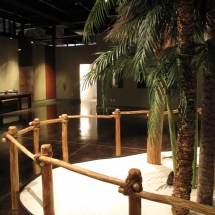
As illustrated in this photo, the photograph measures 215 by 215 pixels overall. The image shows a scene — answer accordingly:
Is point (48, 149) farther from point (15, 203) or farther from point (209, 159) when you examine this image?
point (209, 159)

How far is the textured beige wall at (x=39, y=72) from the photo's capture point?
43.0ft

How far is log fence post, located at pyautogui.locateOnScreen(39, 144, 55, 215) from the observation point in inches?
77.9

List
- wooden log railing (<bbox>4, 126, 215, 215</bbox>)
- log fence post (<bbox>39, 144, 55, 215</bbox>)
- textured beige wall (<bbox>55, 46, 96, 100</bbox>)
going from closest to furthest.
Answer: wooden log railing (<bbox>4, 126, 215, 215</bbox>)
log fence post (<bbox>39, 144, 55, 215</bbox>)
textured beige wall (<bbox>55, 46, 96, 100</bbox>)

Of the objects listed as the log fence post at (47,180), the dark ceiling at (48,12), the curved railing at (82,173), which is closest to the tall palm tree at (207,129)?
the curved railing at (82,173)

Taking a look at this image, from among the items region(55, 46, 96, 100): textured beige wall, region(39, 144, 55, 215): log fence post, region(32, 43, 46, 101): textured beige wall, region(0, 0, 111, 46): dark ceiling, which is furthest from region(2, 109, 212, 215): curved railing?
region(55, 46, 96, 100): textured beige wall

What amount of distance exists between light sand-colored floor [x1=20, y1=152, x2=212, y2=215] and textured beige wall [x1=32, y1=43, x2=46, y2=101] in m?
10.2

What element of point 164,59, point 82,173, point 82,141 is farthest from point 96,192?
point 82,141

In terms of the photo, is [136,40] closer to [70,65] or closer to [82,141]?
[82,141]

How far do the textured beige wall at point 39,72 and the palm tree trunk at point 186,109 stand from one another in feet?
38.9

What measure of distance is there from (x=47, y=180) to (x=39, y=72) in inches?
474

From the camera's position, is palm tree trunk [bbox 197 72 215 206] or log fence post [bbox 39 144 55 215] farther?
palm tree trunk [bbox 197 72 215 206]

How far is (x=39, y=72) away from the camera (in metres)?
13.4

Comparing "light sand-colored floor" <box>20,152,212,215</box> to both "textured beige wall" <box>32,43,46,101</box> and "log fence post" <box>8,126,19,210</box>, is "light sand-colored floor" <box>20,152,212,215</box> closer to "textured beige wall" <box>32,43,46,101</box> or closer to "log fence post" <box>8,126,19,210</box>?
"log fence post" <box>8,126,19,210</box>

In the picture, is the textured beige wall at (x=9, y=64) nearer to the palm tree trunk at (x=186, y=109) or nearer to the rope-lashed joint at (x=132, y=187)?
the palm tree trunk at (x=186, y=109)
